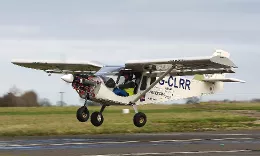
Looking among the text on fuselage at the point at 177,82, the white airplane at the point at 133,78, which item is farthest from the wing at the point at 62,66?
the text on fuselage at the point at 177,82

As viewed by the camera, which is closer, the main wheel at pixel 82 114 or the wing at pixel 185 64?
the wing at pixel 185 64

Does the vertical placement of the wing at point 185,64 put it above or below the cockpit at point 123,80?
above

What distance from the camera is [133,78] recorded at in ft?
94.6

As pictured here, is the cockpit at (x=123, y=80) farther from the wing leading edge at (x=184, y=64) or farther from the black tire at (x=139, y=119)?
the black tire at (x=139, y=119)

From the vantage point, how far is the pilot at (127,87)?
2788 centimetres

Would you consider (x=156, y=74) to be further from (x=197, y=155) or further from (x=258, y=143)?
(x=197, y=155)

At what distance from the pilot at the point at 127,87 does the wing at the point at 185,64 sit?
646 mm

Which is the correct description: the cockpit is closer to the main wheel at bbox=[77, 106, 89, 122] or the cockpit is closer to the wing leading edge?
the wing leading edge

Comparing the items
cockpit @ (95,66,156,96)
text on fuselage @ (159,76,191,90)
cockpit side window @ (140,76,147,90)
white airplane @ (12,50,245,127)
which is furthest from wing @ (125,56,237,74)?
text on fuselage @ (159,76,191,90)

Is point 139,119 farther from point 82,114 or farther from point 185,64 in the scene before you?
point 185,64

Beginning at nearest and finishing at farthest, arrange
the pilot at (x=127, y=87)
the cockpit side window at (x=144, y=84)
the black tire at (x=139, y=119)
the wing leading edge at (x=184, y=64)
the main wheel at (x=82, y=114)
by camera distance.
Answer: the wing leading edge at (x=184, y=64)
the main wheel at (x=82, y=114)
the pilot at (x=127, y=87)
the black tire at (x=139, y=119)
the cockpit side window at (x=144, y=84)

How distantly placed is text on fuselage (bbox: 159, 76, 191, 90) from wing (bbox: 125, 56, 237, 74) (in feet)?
5.31

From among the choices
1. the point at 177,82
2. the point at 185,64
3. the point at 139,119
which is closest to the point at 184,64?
the point at 185,64

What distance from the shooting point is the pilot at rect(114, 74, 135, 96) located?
27881 mm
